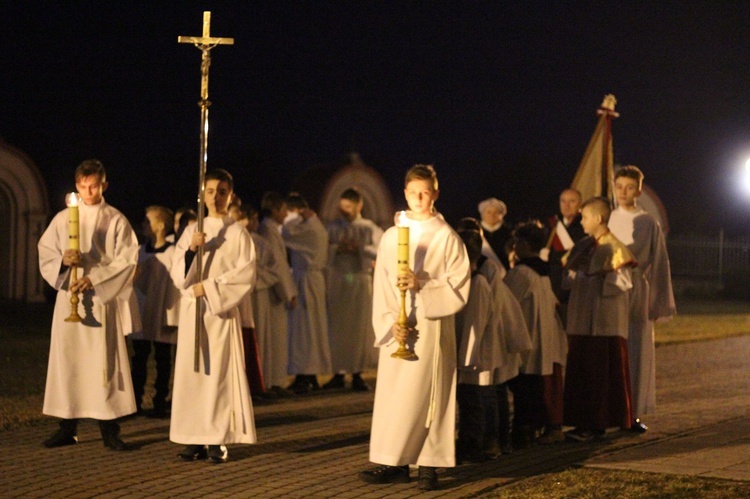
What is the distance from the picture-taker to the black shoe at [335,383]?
13.6m

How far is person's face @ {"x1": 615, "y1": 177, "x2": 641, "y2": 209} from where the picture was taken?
435 inches

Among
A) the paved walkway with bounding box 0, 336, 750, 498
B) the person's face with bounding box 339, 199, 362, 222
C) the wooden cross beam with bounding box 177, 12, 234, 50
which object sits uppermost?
the wooden cross beam with bounding box 177, 12, 234, 50

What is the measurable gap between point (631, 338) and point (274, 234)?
3790 mm

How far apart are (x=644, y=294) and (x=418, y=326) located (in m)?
3.59

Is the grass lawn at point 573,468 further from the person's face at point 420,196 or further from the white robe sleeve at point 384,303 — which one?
the person's face at point 420,196

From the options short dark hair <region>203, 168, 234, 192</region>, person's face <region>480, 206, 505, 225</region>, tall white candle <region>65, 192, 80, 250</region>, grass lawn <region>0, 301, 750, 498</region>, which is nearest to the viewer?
grass lawn <region>0, 301, 750, 498</region>

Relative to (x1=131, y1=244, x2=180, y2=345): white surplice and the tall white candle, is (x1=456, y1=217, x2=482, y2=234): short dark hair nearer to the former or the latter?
the tall white candle

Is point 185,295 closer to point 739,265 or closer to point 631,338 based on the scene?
point 631,338

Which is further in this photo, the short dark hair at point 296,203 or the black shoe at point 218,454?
the short dark hair at point 296,203

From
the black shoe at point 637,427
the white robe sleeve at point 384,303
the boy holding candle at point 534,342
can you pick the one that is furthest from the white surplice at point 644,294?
the white robe sleeve at point 384,303

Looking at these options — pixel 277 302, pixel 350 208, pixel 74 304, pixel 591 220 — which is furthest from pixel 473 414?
pixel 350 208

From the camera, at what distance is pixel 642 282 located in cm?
1091

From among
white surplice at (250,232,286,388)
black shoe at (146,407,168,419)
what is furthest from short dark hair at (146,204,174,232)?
black shoe at (146,407,168,419)

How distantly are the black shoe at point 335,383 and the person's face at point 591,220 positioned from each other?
4325 millimetres
